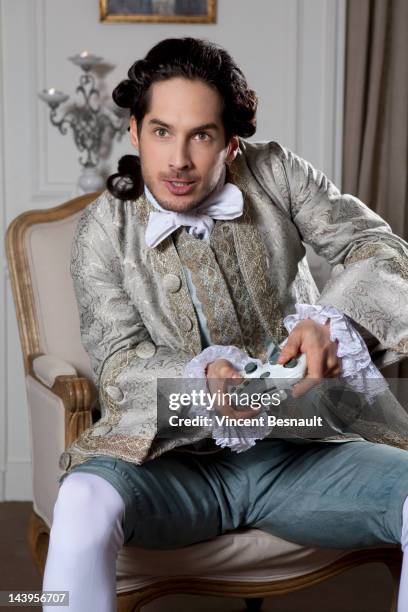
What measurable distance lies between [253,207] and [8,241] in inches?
40.6

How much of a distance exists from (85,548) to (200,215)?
Result: 2.87 feet

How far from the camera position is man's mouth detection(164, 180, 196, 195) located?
82.6 inches

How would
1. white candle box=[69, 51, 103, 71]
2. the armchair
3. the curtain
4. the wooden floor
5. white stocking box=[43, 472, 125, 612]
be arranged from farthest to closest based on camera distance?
the curtain
white candle box=[69, 51, 103, 71]
the wooden floor
the armchair
white stocking box=[43, 472, 125, 612]

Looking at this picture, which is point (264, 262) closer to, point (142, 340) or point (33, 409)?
point (142, 340)

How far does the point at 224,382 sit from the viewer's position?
1.88 m

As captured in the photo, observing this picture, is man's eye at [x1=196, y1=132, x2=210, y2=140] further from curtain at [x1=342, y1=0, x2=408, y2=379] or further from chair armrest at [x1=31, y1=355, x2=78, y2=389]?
curtain at [x1=342, y1=0, x2=408, y2=379]

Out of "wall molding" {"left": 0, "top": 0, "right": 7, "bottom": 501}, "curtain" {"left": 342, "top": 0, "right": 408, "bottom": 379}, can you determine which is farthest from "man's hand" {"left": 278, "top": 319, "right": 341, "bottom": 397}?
"wall molding" {"left": 0, "top": 0, "right": 7, "bottom": 501}

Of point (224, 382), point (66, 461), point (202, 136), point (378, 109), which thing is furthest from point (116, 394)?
point (378, 109)

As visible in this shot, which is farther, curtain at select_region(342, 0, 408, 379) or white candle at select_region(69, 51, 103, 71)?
curtain at select_region(342, 0, 408, 379)

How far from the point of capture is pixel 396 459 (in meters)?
1.99

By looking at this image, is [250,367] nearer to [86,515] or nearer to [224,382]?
[224,382]

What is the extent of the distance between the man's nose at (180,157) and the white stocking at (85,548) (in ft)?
2.39

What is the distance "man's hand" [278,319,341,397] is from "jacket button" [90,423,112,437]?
1.41ft

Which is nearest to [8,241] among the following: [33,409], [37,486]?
[33,409]
